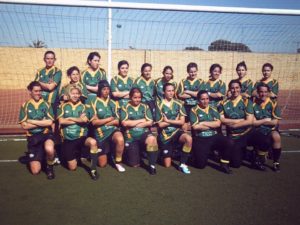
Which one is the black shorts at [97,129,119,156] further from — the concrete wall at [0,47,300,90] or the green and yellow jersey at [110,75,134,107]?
the concrete wall at [0,47,300,90]

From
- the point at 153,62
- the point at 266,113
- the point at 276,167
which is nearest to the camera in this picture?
the point at 276,167

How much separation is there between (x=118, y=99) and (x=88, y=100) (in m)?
0.61

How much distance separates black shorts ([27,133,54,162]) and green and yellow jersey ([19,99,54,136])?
85 millimetres

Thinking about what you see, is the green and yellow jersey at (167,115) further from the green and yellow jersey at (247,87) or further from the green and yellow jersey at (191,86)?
the green and yellow jersey at (247,87)

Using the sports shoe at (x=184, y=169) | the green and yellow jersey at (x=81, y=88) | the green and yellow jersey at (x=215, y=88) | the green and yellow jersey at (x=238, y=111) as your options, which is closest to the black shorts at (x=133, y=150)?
the sports shoe at (x=184, y=169)

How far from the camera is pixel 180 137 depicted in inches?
184

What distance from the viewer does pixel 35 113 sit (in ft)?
13.8

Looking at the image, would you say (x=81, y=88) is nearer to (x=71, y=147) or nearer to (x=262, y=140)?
(x=71, y=147)

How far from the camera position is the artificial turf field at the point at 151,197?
293 cm

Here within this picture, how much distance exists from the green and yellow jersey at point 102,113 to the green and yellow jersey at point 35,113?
672 millimetres

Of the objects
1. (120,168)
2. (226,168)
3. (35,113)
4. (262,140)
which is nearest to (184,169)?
(226,168)

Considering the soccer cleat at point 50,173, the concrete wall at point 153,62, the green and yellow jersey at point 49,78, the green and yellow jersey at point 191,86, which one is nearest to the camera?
the soccer cleat at point 50,173

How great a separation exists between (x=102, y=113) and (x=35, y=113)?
3.23 ft

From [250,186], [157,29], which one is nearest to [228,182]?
[250,186]
